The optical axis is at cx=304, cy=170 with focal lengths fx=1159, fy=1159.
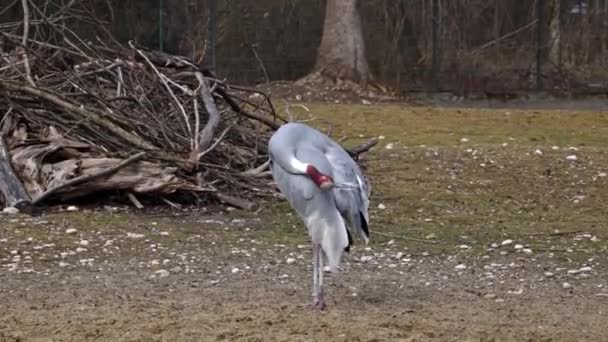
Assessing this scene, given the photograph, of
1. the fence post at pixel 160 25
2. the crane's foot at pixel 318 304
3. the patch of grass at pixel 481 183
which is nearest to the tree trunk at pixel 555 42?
the patch of grass at pixel 481 183

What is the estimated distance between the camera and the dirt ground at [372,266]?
15.5 feet

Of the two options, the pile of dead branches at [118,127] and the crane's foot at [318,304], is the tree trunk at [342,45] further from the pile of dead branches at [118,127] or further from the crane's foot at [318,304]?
the crane's foot at [318,304]

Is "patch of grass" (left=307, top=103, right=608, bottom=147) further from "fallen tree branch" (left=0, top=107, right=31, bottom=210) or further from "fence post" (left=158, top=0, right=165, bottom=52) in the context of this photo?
"fallen tree branch" (left=0, top=107, right=31, bottom=210)

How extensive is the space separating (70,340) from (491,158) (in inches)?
217

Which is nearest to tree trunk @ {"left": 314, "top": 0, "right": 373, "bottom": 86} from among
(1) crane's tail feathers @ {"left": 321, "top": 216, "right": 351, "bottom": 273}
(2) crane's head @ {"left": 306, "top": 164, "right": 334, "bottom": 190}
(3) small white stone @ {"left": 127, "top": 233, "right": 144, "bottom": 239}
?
(3) small white stone @ {"left": 127, "top": 233, "right": 144, "bottom": 239}

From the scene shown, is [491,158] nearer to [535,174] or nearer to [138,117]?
[535,174]

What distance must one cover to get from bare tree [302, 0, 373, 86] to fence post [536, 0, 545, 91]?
2.43 meters

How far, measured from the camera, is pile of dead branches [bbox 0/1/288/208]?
751cm

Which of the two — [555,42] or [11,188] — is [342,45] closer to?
[555,42]

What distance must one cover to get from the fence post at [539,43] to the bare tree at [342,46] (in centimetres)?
243

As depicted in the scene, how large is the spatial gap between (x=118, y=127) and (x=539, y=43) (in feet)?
33.3

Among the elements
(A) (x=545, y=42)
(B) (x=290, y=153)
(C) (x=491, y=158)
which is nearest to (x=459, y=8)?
(A) (x=545, y=42)

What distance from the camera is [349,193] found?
485 cm

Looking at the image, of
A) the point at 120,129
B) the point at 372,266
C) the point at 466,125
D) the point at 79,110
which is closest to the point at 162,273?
the point at 372,266
